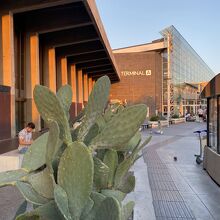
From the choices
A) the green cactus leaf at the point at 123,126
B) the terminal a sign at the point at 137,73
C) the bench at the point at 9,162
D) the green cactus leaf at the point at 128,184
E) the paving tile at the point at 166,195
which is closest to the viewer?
the green cactus leaf at the point at 123,126

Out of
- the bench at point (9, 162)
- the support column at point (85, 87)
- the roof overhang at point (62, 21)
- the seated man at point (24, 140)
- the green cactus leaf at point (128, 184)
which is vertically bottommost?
the bench at point (9, 162)

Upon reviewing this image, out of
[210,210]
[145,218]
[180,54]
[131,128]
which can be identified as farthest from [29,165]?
[180,54]

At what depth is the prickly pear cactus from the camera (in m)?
1.48

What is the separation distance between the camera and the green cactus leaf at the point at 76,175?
146 centimetres

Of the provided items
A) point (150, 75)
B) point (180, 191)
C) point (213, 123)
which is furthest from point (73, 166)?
point (150, 75)

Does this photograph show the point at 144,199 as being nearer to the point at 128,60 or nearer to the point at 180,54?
the point at 128,60

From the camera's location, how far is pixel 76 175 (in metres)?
1.49

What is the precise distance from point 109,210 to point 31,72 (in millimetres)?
20328

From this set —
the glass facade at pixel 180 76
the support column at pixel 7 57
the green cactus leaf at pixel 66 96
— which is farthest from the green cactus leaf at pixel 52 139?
the glass facade at pixel 180 76

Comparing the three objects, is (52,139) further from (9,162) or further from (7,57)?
(7,57)

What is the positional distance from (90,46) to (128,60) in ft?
95.0

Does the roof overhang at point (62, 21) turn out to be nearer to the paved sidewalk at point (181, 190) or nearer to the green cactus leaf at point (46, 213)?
the paved sidewalk at point (181, 190)

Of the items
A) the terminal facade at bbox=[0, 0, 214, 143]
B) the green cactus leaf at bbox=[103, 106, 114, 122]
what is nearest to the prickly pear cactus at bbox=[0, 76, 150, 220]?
the green cactus leaf at bbox=[103, 106, 114, 122]

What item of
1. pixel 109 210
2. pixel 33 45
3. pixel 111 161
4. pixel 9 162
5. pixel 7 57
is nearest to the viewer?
pixel 109 210
